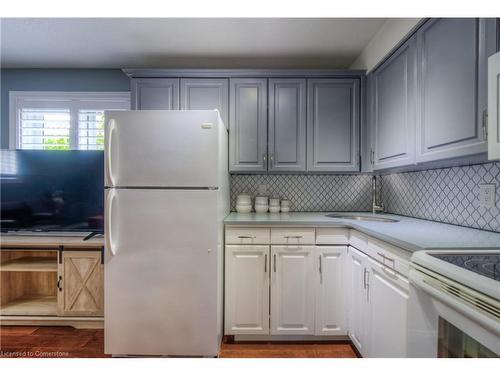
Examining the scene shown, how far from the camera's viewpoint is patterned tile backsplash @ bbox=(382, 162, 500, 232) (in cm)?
146

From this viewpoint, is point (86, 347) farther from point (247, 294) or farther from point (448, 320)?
point (448, 320)

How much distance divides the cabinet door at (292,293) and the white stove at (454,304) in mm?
967

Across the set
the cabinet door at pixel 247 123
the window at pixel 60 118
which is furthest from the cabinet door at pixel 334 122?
the window at pixel 60 118

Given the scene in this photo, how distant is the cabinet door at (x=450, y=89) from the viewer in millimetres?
1156

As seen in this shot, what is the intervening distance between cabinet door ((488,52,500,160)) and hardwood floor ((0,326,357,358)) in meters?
1.57

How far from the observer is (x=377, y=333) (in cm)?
150

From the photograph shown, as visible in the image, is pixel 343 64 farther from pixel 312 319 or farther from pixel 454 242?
pixel 312 319

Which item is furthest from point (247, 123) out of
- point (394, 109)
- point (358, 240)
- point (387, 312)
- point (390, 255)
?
point (387, 312)

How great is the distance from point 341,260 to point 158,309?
1.31 metres

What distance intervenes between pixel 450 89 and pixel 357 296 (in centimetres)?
134

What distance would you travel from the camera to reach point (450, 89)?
131cm

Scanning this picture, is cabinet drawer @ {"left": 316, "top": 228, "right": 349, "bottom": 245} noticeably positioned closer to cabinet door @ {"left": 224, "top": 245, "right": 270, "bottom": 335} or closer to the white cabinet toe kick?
the white cabinet toe kick

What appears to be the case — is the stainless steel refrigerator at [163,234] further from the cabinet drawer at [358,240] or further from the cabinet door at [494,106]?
the cabinet door at [494,106]
